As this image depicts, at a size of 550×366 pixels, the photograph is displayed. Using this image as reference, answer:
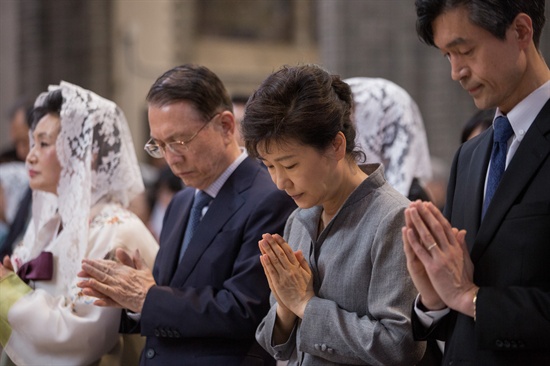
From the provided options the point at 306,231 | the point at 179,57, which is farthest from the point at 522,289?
the point at 179,57

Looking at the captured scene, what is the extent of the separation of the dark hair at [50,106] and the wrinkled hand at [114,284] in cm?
94

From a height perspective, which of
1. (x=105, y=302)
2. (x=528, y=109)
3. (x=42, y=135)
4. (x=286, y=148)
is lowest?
(x=105, y=302)

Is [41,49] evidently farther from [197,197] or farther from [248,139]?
[248,139]

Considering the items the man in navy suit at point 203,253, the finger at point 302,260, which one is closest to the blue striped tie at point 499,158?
the finger at point 302,260

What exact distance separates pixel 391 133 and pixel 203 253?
1.27 meters

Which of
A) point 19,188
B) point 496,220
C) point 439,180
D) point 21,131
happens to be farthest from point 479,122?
point 439,180

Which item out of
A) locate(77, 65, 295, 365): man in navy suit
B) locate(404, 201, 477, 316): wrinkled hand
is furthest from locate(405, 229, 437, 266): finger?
locate(77, 65, 295, 365): man in navy suit

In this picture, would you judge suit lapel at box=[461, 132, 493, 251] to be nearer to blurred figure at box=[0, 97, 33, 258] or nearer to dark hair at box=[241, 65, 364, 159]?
dark hair at box=[241, 65, 364, 159]

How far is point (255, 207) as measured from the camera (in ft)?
12.7

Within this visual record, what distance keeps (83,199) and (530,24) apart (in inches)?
87.0

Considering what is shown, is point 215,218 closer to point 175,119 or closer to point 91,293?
point 175,119

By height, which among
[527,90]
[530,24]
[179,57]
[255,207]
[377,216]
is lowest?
[179,57]

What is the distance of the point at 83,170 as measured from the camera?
4.37 meters

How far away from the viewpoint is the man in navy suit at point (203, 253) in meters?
3.76
